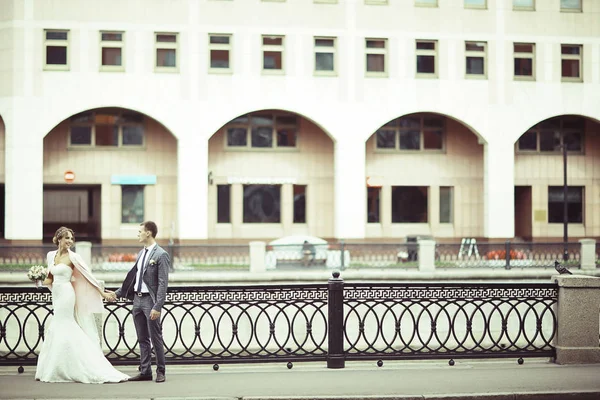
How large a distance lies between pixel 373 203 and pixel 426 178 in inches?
102

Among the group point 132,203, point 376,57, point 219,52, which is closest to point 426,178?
point 376,57

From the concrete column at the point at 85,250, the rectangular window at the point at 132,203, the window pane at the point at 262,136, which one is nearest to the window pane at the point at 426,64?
the window pane at the point at 262,136

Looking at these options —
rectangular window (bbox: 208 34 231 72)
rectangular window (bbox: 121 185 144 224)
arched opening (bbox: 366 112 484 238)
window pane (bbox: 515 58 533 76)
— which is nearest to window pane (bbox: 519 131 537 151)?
arched opening (bbox: 366 112 484 238)

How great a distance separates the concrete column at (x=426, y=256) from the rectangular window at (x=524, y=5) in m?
13.7

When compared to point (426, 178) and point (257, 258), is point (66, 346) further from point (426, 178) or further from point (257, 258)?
point (426, 178)

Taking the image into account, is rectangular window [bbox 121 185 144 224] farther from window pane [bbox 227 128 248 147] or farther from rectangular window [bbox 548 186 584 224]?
rectangular window [bbox 548 186 584 224]

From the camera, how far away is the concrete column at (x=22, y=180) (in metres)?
34.8

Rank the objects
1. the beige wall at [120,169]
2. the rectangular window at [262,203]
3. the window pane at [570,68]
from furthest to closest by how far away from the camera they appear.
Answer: the window pane at [570,68] < the rectangular window at [262,203] < the beige wall at [120,169]

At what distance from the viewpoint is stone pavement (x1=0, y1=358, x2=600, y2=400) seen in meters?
9.97

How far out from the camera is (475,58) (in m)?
37.8

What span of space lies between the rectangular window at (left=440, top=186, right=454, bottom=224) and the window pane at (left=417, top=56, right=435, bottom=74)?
17.5ft

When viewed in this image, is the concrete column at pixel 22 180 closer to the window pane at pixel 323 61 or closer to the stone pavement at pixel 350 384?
the window pane at pixel 323 61

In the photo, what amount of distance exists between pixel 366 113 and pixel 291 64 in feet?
12.1

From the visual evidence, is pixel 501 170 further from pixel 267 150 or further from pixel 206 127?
pixel 206 127
